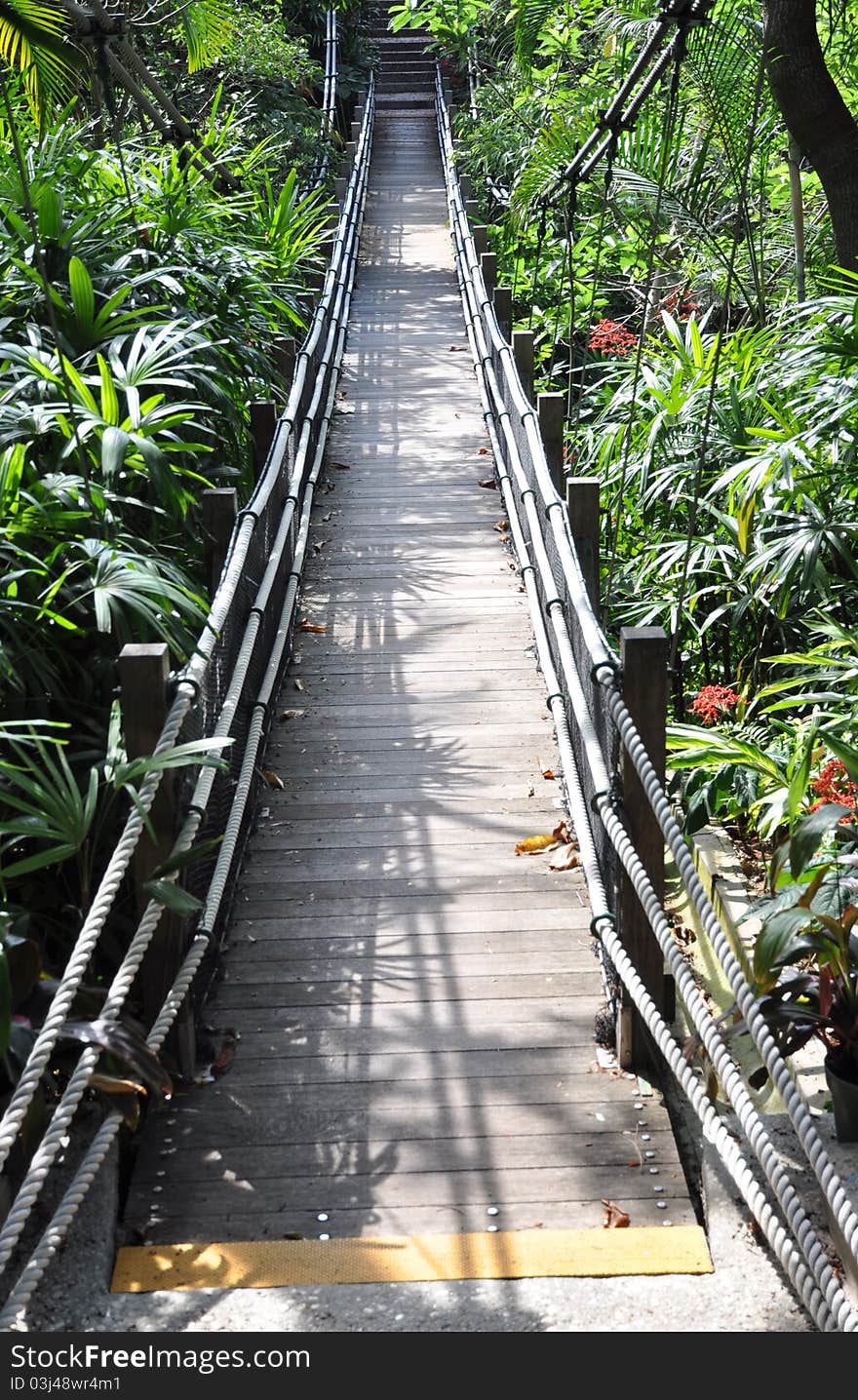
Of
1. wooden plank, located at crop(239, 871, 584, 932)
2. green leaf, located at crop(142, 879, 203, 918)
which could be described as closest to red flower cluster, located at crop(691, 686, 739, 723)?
wooden plank, located at crop(239, 871, 584, 932)

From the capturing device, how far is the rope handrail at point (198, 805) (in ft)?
7.26

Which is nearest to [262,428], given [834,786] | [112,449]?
[112,449]

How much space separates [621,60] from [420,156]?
430 inches

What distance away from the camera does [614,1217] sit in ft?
8.78

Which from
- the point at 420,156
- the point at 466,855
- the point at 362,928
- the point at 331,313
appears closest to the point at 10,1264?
the point at 362,928

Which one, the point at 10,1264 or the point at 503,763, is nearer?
the point at 10,1264

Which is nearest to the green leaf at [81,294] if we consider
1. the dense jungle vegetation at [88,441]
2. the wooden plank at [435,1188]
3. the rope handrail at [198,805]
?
the dense jungle vegetation at [88,441]

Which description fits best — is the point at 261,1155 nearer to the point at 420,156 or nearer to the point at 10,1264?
the point at 10,1264

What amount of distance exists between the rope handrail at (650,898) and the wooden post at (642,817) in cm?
4

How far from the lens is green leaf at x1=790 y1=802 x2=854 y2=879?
262 cm

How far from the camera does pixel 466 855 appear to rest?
12.9 feet

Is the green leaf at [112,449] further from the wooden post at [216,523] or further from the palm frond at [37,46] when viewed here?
the palm frond at [37,46]

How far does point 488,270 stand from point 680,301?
→ 1.43 metres

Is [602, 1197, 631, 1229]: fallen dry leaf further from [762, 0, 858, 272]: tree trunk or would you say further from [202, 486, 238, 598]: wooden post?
[762, 0, 858, 272]: tree trunk
